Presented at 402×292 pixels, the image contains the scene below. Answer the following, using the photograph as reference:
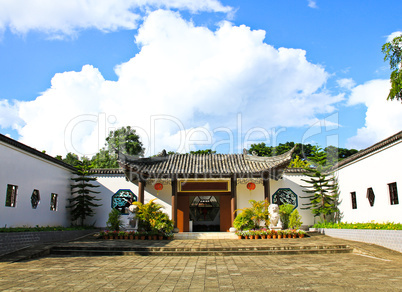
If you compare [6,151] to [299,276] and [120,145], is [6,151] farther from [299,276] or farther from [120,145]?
[120,145]

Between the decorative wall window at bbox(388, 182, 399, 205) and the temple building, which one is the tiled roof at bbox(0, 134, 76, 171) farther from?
the decorative wall window at bbox(388, 182, 399, 205)

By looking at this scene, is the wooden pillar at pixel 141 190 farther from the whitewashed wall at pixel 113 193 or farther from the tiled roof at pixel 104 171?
the tiled roof at pixel 104 171

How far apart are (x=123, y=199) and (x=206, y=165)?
3.86m

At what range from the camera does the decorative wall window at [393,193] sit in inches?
372

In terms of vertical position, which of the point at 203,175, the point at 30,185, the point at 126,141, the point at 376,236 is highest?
the point at 126,141

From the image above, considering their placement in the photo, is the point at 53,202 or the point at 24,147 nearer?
the point at 24,147

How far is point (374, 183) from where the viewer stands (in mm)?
10594

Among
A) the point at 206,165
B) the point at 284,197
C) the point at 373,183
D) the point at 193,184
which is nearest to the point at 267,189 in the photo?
the point at 284,197

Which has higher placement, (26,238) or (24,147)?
(24,147)

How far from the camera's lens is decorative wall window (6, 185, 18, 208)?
368 inches

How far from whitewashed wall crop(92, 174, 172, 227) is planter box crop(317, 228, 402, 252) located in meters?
6.75

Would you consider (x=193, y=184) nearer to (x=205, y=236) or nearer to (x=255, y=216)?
(x=205, y=236)

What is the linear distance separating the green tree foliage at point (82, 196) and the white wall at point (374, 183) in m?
9.94

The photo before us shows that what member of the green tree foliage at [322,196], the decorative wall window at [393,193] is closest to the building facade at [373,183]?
the decorative wall window at [393,193]
